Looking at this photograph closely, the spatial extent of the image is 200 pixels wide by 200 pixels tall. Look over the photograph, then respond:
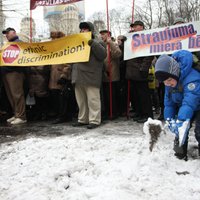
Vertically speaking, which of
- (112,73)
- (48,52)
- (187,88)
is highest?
(48,52)

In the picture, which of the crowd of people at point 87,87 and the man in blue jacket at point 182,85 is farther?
the crowd of people at point 87,87

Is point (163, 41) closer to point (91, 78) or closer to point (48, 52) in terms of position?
point (91, 78)

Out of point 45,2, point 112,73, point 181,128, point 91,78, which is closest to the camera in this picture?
point 181,128

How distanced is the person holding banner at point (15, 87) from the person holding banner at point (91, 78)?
132 cm

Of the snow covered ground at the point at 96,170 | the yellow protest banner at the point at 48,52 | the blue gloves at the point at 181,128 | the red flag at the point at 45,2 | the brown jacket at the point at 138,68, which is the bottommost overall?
the snow covered ground at the point at 96,170

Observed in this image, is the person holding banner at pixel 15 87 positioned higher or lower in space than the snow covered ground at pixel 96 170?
higher

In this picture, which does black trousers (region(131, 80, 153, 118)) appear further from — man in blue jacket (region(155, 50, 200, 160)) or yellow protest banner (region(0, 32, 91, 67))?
man in blue jacket (region(155, 50, 200, 160))

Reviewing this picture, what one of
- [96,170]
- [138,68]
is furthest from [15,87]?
[96,170]

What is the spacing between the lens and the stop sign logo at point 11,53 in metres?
7.05

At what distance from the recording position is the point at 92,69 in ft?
20.7

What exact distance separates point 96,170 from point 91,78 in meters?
2.68

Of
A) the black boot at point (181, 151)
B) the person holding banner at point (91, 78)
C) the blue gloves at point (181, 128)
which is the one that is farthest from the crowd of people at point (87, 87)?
the blue gloves at point (181, 128)

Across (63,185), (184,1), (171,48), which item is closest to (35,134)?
(63,185)

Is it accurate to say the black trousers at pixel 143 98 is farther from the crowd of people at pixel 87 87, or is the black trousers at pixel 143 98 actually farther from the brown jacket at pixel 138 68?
the brown jacket at pixel 138 68
